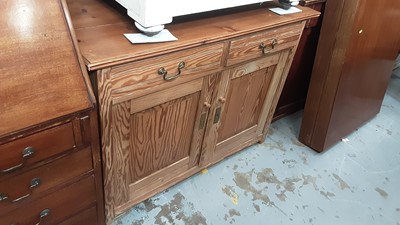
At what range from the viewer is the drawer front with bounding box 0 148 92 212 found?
2.83 feet

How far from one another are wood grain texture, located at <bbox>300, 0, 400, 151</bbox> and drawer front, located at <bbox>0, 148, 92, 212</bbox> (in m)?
1.31

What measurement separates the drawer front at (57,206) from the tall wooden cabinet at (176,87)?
122 millimetres

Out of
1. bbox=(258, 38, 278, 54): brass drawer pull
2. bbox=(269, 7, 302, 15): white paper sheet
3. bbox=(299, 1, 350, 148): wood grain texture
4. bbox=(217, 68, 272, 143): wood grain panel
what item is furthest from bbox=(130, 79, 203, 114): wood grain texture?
bbox=(299, 1, 350, 148): wood grain texture

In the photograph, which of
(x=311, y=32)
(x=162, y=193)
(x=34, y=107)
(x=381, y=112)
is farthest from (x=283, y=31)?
(x=381, y=112)

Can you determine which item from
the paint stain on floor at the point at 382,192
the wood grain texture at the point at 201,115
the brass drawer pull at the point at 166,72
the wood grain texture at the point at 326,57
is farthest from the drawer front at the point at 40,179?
the paint stain on floor at the point at 382,192

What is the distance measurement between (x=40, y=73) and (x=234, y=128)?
3.49 feet

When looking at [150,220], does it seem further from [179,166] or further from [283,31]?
[283,31]

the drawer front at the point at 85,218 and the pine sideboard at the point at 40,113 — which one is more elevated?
the pine sideboard at the point at 40,113

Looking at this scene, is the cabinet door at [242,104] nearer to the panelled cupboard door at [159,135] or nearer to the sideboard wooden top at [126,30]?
the panelled cupboard door at [159,135]

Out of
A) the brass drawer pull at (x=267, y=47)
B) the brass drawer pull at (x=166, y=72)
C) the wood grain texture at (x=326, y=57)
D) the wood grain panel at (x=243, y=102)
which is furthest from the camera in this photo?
the wood grain texture at (x=326, y=57)

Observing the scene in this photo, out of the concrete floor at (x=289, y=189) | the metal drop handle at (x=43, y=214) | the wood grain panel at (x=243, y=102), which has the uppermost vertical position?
the wood grain panel at (x=243, y=102)

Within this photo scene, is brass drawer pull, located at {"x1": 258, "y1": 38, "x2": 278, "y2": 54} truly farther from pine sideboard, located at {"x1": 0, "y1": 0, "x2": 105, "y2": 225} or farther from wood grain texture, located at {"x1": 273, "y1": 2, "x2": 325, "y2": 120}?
pine sideboard, located at {"x1": 0, "y1": 0, "x2": 105, "y2": 225}

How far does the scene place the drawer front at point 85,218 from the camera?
3.58 feet

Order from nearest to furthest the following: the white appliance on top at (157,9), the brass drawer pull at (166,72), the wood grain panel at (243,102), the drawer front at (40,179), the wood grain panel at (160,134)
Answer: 1. the drawer front at (40,179)
2. the white appliance on top at (157,9)
3. the brass drawer pull at (166,72)
4. the wood grain panel at (160,134)
5. the wood grain panel at (243,102)
